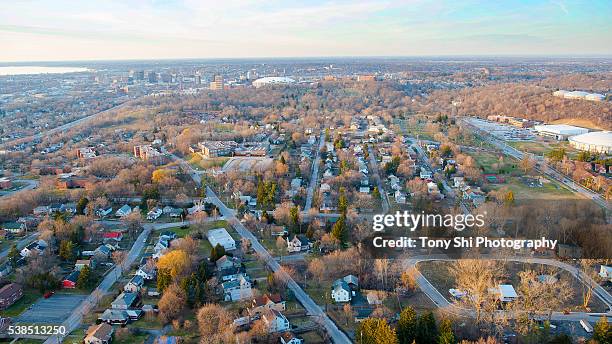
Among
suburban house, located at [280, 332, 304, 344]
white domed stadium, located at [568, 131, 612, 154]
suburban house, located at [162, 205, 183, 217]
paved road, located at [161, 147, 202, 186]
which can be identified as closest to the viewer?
suburban house, located at [280, 332, 304, 344]

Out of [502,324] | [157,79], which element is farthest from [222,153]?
[157,79]

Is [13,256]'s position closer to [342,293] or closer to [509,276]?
[342,293]

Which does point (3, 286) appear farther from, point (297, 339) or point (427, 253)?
point (427, 253)

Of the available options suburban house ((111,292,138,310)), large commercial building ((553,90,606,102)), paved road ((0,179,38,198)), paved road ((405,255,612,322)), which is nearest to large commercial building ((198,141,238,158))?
paved road ((0,179,38,198))

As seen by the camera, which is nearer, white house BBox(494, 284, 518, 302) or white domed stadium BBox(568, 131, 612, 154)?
white house BBox(494, 284, 518, 302)

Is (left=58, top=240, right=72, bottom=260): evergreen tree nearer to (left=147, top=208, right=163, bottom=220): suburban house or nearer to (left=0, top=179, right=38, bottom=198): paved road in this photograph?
(left=147, top=208, right=163, bottom=220): suburban house
